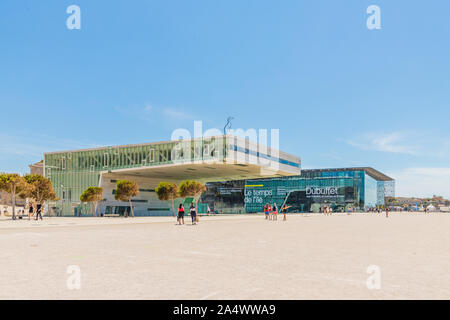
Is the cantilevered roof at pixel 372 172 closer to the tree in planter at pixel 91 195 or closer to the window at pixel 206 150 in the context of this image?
the window at pixel 206 150

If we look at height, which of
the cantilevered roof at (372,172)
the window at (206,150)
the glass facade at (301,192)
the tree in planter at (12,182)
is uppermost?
the window at (206,150)

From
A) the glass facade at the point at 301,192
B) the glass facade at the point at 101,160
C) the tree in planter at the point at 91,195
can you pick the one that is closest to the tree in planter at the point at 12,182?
the tree in planter at the point at 91,195

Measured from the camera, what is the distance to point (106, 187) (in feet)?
223

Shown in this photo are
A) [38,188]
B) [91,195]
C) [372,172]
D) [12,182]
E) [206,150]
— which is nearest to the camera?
[12,182]

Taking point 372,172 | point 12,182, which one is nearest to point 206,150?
point 12,182

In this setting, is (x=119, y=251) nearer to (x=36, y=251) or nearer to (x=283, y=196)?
(x=36, y=251)

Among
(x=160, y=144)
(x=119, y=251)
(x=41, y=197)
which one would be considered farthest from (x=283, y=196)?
(x=119, y=251)

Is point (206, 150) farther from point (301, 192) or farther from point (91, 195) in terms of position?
point (301, 192)

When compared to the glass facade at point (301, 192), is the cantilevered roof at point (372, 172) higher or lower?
higher

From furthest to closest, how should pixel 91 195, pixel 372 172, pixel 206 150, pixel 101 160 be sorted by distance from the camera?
pixel 372 172 < pixel 101 160 < pixel 206 150 < pixel 91 195

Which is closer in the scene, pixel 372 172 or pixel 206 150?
pixel 206 150

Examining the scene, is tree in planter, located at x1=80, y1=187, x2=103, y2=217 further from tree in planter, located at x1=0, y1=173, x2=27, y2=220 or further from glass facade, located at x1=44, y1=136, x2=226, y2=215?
tree in planter, located at x1=0, y1=173, x2=27, y2=220

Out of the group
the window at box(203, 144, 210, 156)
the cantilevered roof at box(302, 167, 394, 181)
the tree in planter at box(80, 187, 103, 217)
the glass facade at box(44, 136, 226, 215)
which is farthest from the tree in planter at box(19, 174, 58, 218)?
the cantilevered roof at box(302, 167, 394, 181)
